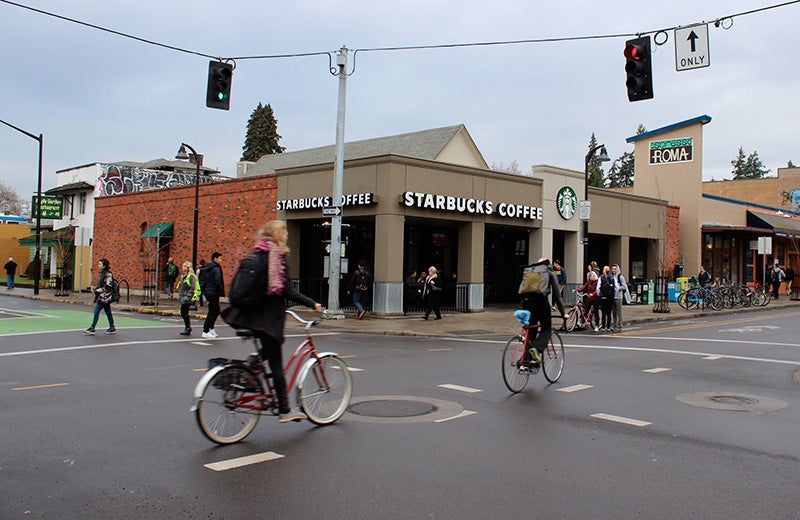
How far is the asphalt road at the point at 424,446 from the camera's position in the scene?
15.6ft

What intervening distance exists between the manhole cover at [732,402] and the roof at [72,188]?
38.6 metres

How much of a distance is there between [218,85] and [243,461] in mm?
11694

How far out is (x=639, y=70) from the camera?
13391 millimetres

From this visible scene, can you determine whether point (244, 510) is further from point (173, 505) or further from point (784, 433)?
point (784, 433)

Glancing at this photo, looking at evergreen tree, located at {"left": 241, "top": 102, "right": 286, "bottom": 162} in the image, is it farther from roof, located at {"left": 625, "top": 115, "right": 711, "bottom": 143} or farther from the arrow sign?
the arrow sign

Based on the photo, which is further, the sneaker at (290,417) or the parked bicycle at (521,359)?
the parked bicycle at (521,359)

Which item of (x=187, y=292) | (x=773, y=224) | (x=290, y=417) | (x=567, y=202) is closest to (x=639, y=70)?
(x=290, y=417)

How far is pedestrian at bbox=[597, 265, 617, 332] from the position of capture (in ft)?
61.5

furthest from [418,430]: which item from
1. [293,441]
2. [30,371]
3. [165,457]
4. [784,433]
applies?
[30,371]

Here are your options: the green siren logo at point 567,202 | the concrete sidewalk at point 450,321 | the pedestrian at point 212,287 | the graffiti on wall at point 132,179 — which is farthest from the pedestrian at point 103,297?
the graffiti on wall at point 132,179

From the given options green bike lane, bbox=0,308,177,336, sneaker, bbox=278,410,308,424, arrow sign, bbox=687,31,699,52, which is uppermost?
arrow sign, bbox=687,31,699,52

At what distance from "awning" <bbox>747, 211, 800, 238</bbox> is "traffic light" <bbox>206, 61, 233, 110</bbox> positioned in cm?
3457

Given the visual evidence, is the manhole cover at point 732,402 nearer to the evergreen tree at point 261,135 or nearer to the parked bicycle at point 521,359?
the parked bicycle at point 521,359

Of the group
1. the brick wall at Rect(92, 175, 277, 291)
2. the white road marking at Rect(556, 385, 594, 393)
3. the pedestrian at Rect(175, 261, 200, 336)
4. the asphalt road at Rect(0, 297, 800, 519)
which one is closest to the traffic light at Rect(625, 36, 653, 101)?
the asphalt road at Rect(0, 297, 800, 519)
